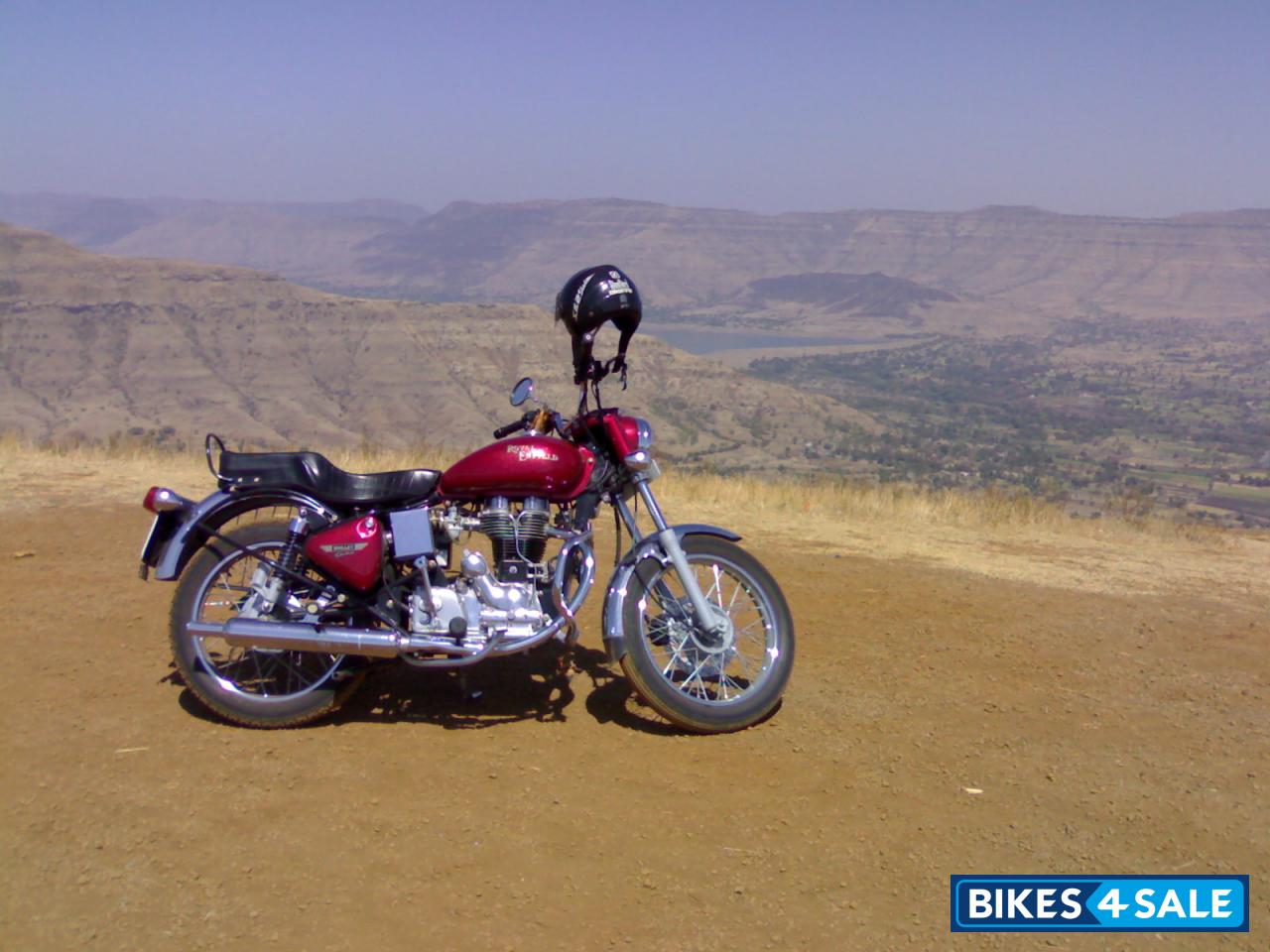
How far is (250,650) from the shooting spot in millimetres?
4973

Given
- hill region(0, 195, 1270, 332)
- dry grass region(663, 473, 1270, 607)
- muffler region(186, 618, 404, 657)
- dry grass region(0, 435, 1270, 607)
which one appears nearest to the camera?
muffler region(186, 618, 404, 657)

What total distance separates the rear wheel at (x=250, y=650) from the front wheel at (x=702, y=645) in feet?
4.45

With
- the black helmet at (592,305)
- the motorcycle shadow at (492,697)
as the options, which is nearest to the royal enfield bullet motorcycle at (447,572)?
the motorcycle shadow at (492,697)

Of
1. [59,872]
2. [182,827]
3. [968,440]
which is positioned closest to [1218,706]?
[182,827]

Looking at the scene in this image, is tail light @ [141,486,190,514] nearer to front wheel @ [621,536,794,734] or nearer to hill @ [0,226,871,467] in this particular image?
front wheel @ [621,536,794,734]

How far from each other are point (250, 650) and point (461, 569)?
45.2 inches

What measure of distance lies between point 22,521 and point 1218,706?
8.29m

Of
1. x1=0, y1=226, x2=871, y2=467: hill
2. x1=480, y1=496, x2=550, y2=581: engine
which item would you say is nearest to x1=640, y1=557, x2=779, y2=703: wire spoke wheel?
x1=480, y1=496, x2=550, y2=581: engine

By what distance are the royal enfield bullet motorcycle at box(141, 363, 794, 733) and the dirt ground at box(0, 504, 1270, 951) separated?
0.90ft

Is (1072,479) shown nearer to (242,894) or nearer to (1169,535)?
(1169,535)

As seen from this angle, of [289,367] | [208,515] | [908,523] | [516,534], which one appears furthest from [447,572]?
[289,367]

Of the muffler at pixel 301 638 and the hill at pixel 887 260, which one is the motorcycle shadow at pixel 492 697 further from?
the hill at pixel 887 260

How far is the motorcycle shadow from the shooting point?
4.85 meters

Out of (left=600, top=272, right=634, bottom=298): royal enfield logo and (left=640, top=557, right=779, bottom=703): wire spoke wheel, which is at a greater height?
(left=600, top=272, right=634, bottom=298): royal enfield logo
